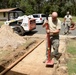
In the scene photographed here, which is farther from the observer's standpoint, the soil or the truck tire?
the truck tire

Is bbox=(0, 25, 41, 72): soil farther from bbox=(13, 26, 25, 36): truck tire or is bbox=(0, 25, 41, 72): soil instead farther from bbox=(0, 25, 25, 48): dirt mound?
bbox=(13, 26, 25, 36): truck tire

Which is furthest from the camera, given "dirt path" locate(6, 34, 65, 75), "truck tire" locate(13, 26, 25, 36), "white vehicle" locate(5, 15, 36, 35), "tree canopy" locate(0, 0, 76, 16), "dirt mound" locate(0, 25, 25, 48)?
"tree canopy" locate(0, 0, 76, 16)

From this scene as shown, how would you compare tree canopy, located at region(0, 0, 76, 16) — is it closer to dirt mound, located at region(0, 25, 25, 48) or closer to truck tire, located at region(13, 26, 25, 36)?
truck tire, located at region(13, 26, 25, 36)

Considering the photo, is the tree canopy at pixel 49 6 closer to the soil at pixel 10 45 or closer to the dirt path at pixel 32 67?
the soil at pixel 10 45

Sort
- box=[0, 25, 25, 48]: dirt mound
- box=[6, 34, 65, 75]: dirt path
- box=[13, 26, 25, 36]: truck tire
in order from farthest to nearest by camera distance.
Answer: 1. box=[13, 26, 25, 36]: truck tire
2. box=[0, 25, 25, 48]: dirt mound
3. box=[6, 34, 65, 75]: dirt path

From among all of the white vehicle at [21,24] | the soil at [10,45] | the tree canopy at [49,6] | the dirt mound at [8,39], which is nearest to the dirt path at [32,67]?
the soil at [10,45]

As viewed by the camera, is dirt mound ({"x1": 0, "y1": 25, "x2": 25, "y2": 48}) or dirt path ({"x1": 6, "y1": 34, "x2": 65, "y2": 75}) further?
dirt mound ({"x1": 0, "y1": 25, "x2": 25, "y2": 48})

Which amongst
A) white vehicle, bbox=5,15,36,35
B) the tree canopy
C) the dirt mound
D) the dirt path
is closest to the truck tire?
white vehicle, bbox=5,15,36,35

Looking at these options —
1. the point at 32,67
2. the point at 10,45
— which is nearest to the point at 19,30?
the point at 10,45

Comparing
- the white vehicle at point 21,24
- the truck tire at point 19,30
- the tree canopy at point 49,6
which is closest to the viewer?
the truck tire at point 19,30

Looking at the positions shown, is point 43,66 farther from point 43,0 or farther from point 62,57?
point 43,0

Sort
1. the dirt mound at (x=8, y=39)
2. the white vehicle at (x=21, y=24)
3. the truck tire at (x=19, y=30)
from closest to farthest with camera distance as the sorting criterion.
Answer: the dirt mound at (x=8, y=39) → the truck tire at (x=19, y=30) → the white vehicle at (x=21, y=24)

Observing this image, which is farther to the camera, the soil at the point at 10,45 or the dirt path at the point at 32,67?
the soil at the point at 10,45

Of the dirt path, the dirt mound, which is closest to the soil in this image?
the dirt mound
